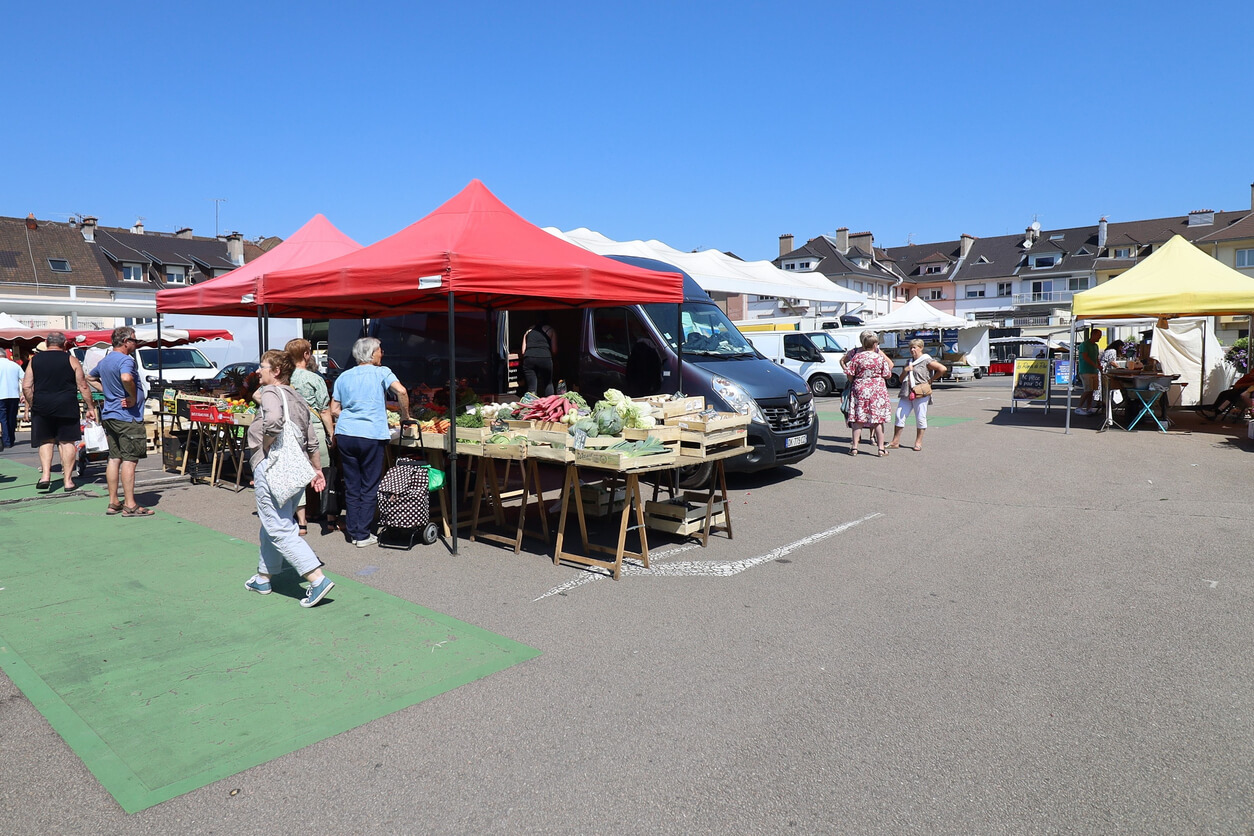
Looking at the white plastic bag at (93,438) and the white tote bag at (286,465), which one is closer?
the white tote bag at (286,465)

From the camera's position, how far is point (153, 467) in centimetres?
1176

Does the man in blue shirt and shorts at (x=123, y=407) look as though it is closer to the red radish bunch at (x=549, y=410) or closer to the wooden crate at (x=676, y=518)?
the red radish bunch at (x=549, y=410)

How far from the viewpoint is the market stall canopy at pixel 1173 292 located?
42.8ft

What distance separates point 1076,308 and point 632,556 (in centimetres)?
1148

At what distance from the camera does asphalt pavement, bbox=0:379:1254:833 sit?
3.04 metres

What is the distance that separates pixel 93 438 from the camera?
1062 centimetres

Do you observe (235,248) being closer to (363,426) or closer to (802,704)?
(363,426)

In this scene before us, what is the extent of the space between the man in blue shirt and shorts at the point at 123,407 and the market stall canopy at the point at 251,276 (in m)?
1.41

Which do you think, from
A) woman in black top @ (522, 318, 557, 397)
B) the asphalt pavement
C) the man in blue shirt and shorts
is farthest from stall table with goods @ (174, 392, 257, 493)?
woman in black top @ (522, 318, 557, 397)

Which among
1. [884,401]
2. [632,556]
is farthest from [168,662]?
[884,401]

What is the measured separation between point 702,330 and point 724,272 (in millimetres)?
9305

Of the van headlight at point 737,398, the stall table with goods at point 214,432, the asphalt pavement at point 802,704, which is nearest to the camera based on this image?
the asphalt pavement at point 802,704

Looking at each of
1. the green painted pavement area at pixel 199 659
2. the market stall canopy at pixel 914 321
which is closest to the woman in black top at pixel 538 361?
the green painted pavement area at pixel 199 659

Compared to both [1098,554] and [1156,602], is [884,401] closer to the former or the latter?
[1098,554]
